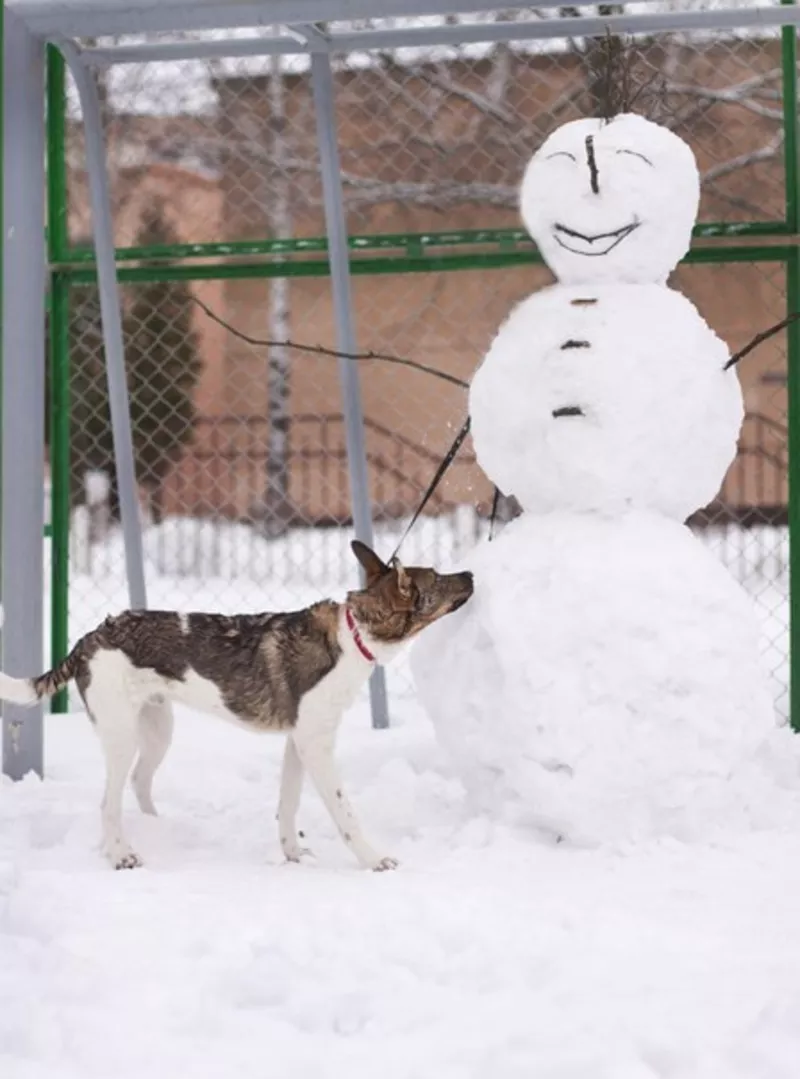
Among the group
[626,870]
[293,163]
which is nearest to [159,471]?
[293,163]

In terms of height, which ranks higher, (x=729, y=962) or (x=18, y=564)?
(x=18, y=564)

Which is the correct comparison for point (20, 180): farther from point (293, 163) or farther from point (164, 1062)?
point (164, 1062)

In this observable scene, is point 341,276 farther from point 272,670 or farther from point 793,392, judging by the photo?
point 272,670

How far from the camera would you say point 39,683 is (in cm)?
335

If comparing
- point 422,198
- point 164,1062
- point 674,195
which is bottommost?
point 164,1062

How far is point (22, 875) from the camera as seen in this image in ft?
9.63

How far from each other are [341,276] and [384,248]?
0.41 metres

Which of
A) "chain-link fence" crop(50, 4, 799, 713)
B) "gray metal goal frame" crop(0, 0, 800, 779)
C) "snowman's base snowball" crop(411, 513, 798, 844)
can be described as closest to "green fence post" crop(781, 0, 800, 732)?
"chain-link fence" crop(50, 4, 799, 713)

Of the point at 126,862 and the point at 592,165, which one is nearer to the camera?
the point at 126,862

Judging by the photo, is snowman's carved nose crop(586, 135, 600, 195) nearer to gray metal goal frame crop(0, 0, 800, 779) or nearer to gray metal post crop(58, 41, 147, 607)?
gray metal goal frame crop(0, 0, 800, 779)

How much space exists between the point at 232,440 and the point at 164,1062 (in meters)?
4.46

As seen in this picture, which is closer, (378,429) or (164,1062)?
(164,1062)

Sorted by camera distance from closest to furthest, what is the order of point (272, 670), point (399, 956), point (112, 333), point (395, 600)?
point (399, 956), point (395, 600), point (272, 670), point (112, 333)

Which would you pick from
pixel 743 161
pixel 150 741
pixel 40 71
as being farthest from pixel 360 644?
pixel 743 161
